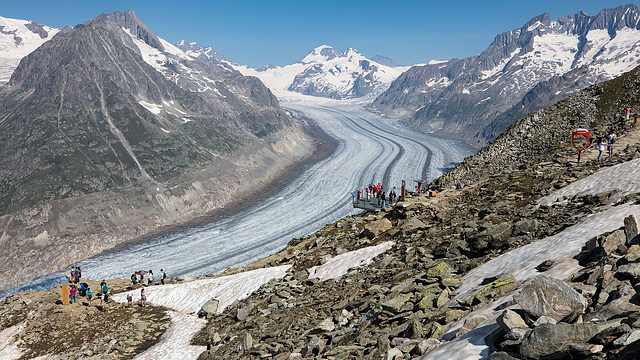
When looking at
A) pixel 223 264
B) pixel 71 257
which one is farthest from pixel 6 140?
pixel 223 264

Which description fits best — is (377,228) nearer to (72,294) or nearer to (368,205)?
(368,205)

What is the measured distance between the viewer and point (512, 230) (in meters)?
21.0

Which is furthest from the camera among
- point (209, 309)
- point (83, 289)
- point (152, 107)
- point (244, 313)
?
point (152, 107)

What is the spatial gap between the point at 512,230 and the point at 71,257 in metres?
93.0

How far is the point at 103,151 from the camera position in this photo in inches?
4685

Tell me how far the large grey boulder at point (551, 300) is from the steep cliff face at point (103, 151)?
319ft

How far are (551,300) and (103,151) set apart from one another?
438 ft

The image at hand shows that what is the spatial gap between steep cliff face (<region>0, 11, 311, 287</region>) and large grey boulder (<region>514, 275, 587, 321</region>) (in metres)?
97.2

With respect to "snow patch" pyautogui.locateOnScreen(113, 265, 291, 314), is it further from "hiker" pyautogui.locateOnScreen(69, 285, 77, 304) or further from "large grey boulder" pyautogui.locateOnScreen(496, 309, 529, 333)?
"large grey boulder" pyautogui.locateOnScreen(496, 309, 529, 333)

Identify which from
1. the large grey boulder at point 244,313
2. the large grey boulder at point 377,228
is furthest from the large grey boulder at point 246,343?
the large grey boulder at point 377,228

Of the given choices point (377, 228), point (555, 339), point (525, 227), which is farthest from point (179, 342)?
point (555, 339)

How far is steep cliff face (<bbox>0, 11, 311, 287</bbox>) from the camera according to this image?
93.3m

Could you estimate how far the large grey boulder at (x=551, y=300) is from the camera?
372 inches

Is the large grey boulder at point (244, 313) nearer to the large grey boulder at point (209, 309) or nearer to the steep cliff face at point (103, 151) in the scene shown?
the large grey boulder at point (209, 309)
